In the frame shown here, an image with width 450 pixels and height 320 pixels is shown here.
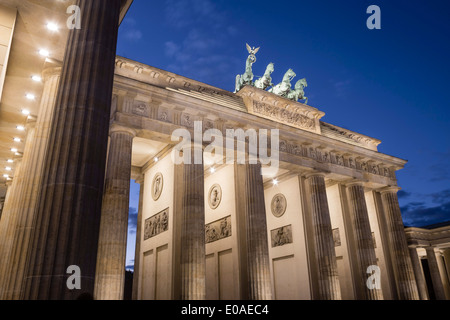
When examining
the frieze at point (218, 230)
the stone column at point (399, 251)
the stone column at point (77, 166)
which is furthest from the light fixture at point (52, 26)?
the stone column at point (399, 251)

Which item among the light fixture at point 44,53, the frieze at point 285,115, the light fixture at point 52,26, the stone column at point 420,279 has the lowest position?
the stone column at point 420,279

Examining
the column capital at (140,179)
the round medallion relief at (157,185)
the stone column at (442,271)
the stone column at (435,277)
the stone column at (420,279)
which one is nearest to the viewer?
the round medallion relief at (157,185)

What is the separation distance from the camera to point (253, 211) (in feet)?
69.3

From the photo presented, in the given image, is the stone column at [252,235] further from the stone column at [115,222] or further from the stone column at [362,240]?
the stone column at [362,240]

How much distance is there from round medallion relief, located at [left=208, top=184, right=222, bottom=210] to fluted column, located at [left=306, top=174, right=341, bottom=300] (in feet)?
21.2

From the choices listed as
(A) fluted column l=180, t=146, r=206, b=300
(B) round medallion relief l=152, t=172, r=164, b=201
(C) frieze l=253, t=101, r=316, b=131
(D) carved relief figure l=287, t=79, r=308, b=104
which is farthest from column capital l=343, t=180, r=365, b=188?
(B) round medallion relief l=152, t=172, r=164, b=201

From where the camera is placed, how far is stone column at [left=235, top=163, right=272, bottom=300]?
1947 cm

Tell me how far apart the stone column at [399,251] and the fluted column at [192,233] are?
17354 millimetres

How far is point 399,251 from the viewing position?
91.5 ft

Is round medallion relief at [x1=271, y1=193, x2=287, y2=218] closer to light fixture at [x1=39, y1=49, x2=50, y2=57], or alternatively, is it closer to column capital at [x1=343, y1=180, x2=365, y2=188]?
column capital at [x1=343, y1=180, x2=365, y2=188]

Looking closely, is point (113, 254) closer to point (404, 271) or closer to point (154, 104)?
point (154, 104)

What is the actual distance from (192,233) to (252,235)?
398cm

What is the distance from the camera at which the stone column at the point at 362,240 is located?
24.9m
